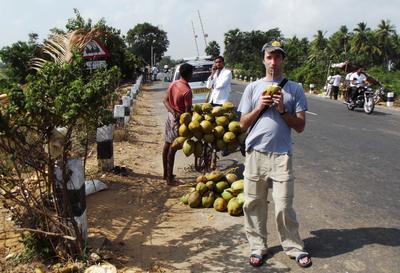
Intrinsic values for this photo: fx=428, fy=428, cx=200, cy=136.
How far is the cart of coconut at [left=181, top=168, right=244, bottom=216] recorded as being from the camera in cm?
489

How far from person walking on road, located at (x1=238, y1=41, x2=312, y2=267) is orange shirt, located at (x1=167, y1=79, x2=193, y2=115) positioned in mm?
2342

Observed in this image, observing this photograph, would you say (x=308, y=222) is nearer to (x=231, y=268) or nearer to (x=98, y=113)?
(x=231, y=268)

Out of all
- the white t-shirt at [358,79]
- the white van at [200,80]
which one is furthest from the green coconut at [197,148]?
the white t-shirt at [358,79]

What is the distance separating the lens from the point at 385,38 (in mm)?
63938

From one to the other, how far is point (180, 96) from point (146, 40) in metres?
78.8

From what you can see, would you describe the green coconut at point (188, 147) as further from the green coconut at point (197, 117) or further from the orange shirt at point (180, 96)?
the orange shirt at point (180, 96)

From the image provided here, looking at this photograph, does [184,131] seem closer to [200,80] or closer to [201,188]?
[201,188]

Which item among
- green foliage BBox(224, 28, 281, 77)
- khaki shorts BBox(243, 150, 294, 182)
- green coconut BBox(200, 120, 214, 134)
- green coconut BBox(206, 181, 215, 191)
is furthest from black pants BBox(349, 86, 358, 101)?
green foliage BBox(224, 28, 281, 77)

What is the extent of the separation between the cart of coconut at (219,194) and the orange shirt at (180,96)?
1.16 meters

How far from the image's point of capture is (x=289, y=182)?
3523 mm

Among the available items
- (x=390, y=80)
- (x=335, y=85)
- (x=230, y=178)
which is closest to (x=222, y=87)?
(x=230, y=178)

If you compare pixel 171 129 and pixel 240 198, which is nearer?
pixel 240 198

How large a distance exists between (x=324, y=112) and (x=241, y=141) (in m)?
Answer: 10.6

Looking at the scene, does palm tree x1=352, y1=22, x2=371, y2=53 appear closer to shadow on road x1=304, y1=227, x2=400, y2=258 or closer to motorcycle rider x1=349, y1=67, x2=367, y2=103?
motorcycle rider x1=349, y1=67, x2=367, y2=103
